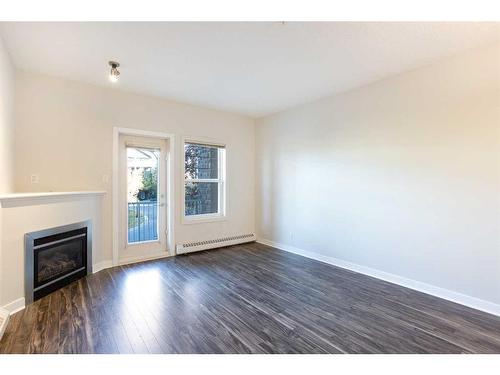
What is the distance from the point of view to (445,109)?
277 centimetres

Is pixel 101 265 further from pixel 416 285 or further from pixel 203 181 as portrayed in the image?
pixel 416 285

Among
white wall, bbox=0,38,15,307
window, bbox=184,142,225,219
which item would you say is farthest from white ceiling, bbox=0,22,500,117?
window, bbox=184,142,225,219

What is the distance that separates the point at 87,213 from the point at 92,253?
58cm

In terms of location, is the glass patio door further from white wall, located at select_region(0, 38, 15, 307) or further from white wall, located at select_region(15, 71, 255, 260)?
white wall, located at select_region(0, 38, 15, 307)

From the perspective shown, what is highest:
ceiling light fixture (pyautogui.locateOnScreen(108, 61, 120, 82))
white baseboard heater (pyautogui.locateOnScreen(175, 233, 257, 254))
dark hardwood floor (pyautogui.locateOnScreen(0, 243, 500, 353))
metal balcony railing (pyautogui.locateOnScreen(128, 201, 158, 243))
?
ceiling light fixture (pyautogui.locateOnScreen(108, 61, 120, 82))

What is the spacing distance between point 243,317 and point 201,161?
10.3 feet

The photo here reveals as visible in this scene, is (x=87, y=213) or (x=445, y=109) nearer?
(x=445, y=109)

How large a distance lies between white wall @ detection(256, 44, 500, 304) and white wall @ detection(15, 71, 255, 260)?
2043 millimetres

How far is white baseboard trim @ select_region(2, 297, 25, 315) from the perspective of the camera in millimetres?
2336

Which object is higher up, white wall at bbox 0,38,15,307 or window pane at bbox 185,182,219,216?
white wall at bbox 0,38,15,307

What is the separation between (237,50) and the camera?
8.54 feet

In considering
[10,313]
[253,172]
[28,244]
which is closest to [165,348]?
[10,313]

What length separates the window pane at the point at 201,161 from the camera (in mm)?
4594
